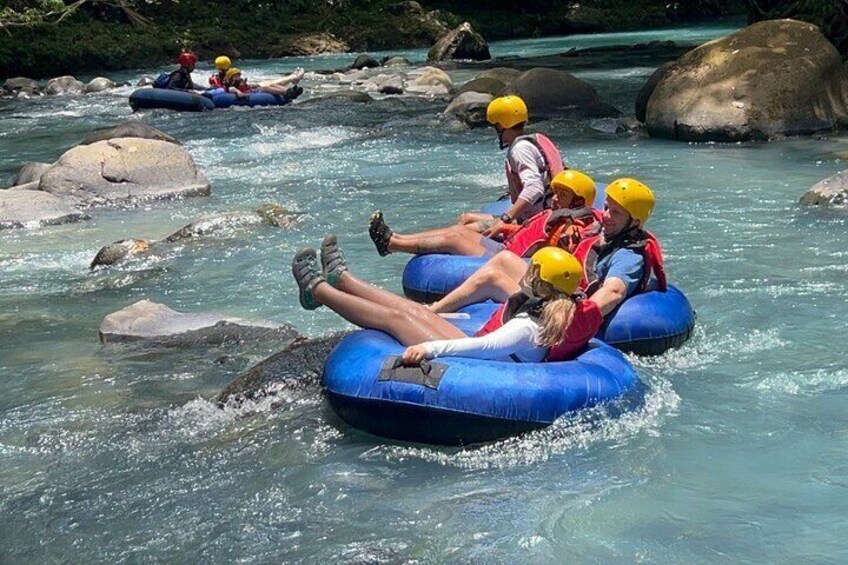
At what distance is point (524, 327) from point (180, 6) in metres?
30.5

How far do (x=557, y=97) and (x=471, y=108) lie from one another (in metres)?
1.35

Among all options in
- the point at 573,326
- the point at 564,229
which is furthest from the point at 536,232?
the point at 573,326

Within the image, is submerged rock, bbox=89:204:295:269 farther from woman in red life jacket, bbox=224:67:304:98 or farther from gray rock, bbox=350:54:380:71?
gray rock, bbox=350:54:380:71

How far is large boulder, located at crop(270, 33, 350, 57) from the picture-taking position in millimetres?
32281

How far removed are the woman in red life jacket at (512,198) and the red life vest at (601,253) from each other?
47.4 inches

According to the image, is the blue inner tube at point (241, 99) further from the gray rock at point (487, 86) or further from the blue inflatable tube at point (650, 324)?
the blue inflatable tube at point (650, 324)

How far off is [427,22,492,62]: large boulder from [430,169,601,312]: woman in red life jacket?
72.0ft

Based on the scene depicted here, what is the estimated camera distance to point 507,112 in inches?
315

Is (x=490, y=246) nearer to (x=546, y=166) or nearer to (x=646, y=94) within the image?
(x=546, y=166)

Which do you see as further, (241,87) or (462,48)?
(462,48)

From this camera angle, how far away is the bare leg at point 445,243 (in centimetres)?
761

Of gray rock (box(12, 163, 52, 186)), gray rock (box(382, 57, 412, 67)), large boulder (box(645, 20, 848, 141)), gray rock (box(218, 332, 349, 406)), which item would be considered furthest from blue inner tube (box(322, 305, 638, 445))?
gray rock (box(382, 57, 412, 67))

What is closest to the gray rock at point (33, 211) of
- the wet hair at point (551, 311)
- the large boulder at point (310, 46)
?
the wet hair at point (551, 311)

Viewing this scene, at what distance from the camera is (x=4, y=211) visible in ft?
38.0
